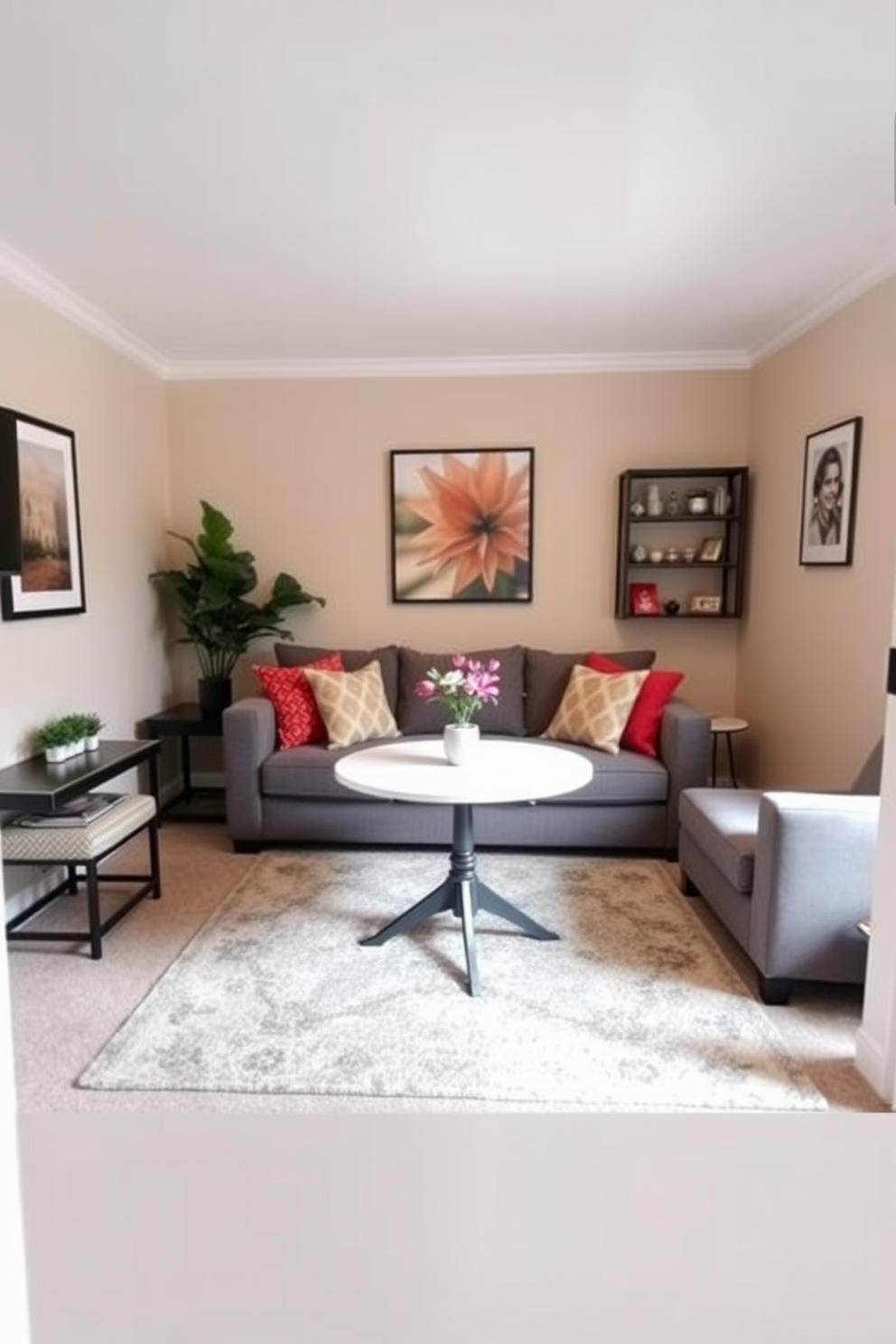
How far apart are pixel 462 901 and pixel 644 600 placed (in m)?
2.11

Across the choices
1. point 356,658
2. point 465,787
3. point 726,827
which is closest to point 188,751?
point 356,658

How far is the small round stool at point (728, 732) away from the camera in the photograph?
3330 millimetres

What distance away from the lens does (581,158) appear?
73.4 inches

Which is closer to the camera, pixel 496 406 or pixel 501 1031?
pixel 501 1031

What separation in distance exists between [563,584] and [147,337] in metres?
2.40

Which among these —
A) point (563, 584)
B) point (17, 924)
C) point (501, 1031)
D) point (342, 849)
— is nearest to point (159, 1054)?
point (501, 1031)

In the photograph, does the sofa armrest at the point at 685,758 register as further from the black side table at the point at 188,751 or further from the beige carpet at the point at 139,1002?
the black side table at the point at 188,751

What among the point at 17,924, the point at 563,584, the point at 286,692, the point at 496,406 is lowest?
the point at 17,924

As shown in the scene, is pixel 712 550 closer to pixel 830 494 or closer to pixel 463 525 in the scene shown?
pixel 830 494

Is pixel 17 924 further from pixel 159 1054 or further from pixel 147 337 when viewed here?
pixel 147 337

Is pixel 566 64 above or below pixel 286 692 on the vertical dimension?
above

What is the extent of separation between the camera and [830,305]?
2.83 meters

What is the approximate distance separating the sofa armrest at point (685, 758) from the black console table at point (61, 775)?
2111 mm

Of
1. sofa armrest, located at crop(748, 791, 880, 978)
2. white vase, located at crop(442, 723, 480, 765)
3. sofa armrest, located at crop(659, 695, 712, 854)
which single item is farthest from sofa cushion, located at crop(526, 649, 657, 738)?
sofa armrest, located at crop(748, 791, 880, 978)
